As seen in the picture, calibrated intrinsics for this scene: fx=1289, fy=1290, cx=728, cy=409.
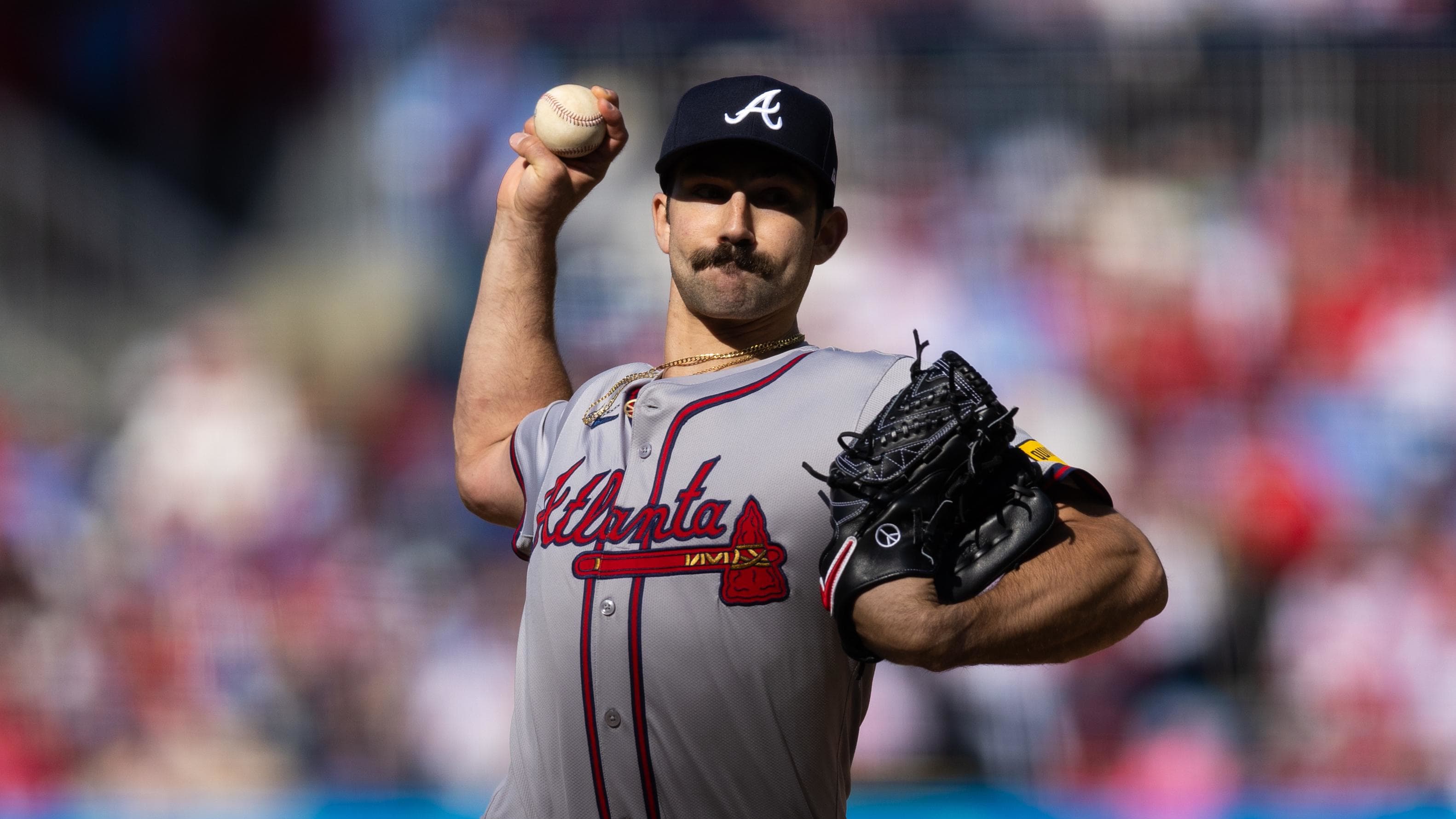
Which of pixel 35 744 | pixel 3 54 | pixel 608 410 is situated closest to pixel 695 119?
pixel 608 410

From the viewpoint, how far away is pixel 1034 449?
5.61ft

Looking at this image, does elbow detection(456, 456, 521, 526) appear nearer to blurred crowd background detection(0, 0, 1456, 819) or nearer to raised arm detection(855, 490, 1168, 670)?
raised arm detection(855, 490, 1168, 670)

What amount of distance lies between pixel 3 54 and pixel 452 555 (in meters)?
3.38

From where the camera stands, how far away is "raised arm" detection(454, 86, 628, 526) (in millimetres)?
2307

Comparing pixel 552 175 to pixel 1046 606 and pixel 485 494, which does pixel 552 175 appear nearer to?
pixel 485 494

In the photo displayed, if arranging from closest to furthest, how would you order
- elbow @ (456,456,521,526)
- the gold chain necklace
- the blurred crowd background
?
1. the gold chain necklace
2. elbow @ (456,456,521,526)
3. the blurred crowd background

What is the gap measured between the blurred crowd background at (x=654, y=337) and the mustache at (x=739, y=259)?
387 centimetres

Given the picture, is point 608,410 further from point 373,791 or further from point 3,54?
point 3,54

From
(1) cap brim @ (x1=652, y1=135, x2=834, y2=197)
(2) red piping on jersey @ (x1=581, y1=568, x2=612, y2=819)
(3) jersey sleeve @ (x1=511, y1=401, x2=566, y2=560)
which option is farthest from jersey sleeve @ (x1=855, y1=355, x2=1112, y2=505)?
(3) jersey sleeve @ (x1=511, y1=401, x2=566, y2=560)

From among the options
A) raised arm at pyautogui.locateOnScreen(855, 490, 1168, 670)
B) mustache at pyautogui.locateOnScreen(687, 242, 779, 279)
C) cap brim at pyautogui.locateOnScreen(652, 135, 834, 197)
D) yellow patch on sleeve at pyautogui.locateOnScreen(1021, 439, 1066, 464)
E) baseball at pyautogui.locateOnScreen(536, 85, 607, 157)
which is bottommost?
raised arm at pyautogui.locateOnScreen(855, 490, 1168, 670)

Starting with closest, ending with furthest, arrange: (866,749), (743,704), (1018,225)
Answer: (743,704) → (866,749) → (1018,225)

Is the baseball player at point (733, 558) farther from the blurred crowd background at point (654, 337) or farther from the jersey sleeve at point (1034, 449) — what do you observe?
the blurred crowd background at point (654, 337)

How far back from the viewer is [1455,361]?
5.68 meters

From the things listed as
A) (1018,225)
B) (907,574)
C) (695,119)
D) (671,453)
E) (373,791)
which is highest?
(1018,225)
